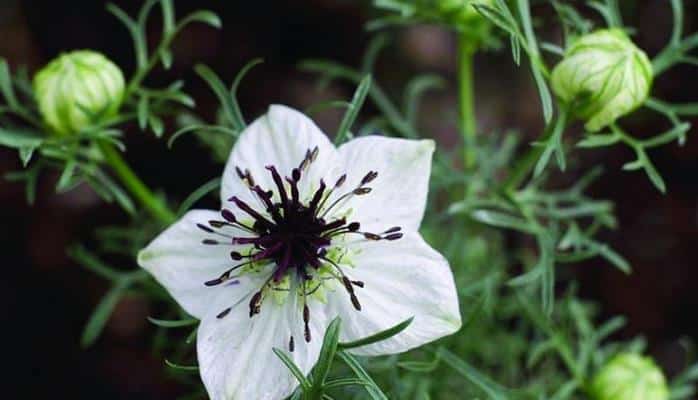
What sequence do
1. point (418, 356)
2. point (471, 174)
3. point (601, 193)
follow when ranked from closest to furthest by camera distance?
point (418, 356) → point (471, 174) → point (601, 193)

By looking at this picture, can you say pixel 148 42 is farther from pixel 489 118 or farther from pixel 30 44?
pixel 489 118

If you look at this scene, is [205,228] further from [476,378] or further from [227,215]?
[476,378]

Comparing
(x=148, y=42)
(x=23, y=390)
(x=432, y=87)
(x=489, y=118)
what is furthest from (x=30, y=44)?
(x=489, y=118)

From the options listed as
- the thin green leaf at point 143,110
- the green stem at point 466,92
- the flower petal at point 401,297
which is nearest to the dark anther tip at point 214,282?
the flower petal at point 401,297

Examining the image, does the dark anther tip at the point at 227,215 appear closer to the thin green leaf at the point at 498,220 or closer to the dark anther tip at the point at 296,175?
the dark anther tip at the point at 296,175

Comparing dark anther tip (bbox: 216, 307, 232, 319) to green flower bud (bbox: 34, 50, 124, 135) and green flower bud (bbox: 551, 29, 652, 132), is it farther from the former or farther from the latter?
green flower bud (bbox: 551, 29, 652, 132)

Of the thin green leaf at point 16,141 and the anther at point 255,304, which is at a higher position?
the thin green leaf at point 16,141

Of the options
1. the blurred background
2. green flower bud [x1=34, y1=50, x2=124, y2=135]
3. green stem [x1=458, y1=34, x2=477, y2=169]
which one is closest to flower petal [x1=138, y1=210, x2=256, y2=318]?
green flower bud [x1=34, y1=50, x2=124, y2=135]
